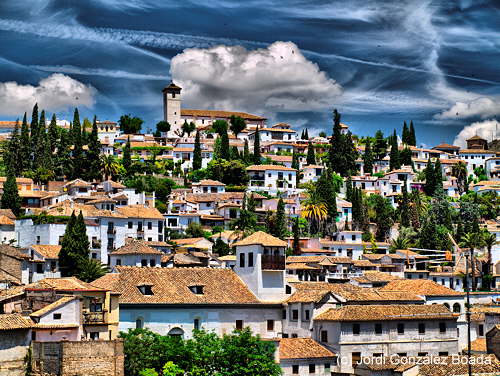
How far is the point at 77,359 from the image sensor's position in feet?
150

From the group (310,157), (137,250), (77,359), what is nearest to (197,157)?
(310,157)

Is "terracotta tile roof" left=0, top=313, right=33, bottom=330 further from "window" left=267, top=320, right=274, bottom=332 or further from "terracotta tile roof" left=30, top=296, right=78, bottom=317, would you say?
"window" left=267, top=320, right=274, bottom=332

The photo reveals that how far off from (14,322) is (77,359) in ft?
14.2

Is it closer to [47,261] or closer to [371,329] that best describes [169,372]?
[371,329]

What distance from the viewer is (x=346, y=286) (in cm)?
6788

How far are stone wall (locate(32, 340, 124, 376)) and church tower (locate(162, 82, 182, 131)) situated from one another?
400 ft

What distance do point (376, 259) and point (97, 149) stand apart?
1788 inches

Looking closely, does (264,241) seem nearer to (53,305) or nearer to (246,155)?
(53,305)

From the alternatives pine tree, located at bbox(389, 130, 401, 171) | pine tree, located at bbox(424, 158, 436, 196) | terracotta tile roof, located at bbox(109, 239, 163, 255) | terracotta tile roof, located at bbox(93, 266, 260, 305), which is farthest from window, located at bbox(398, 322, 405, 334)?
pine tree, located at bbox(389, 130, 401, 171)

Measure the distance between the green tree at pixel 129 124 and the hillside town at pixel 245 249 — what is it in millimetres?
355

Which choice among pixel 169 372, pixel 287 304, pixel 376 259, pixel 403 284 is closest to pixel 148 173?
pixel 376 259

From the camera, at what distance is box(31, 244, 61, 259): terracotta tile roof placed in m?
77.6

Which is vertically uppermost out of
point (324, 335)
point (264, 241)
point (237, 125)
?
point (237, 125)

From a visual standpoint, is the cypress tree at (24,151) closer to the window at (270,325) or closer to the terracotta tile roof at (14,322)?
the window at (270,325)
